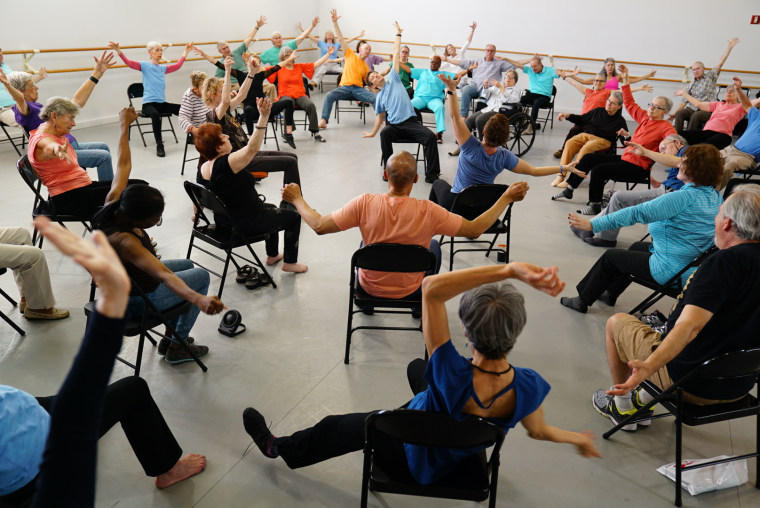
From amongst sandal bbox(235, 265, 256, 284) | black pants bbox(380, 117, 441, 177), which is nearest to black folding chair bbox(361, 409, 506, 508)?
sandal bbox(235, 265, 256, 284)

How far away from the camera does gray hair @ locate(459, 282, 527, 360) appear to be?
1.50m

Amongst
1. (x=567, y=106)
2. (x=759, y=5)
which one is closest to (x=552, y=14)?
(x=567, y=106)

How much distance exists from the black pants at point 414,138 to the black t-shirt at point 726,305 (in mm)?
4140

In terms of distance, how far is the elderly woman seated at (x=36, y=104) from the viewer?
176 inches

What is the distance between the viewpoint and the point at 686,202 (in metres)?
2.94

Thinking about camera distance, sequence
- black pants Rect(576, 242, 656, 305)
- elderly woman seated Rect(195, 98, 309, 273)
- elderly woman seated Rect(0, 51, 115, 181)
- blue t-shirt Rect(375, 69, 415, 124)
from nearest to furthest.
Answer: black pants Rect(576, 242, 656, 305) → elderly woman seated Rect(195, 98, 309, 273) → elderly woman seated Rect(0, 51, 115, 181) → blue t-shirt Rect(375, 69, 415, 124)

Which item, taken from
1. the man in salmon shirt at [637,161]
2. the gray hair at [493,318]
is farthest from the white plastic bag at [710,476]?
the man in salmon shirt at [637,161]

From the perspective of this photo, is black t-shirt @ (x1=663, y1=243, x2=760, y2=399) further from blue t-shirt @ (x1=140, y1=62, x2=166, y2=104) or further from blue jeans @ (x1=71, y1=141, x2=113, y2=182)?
blue t-shirt @ (x1=140, y1=62, x2=166, y2=104)

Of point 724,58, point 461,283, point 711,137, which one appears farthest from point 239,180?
point 724,58

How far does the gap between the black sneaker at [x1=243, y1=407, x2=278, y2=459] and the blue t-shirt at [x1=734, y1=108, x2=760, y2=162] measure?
19.3 feet

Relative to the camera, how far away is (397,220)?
278cm

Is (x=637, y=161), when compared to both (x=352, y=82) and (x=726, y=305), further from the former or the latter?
(x=352, y=82)

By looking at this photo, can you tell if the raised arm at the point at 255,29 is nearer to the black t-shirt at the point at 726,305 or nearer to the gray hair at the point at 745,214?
the gray hair at the point at 745,214

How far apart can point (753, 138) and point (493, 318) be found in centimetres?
565
